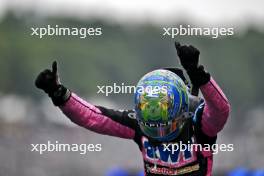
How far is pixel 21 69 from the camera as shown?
3981cm

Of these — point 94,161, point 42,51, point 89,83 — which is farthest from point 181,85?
point 42,51

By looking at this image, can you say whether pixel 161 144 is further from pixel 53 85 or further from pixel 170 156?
pixel 53 85

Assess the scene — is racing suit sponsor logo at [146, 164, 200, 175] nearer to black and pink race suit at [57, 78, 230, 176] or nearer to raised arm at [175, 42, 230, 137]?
black and pink race suit at [57, 78, 230, 176]

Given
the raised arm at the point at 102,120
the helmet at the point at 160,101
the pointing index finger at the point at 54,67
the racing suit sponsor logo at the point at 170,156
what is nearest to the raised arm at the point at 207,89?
the helmet at the point at 160,101

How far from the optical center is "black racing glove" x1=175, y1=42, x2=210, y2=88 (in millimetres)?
5180

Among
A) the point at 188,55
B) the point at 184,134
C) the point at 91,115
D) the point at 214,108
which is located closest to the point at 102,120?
the point at 91,115

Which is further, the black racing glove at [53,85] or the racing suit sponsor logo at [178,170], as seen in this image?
the racing suit sponsor logo at [178,170]

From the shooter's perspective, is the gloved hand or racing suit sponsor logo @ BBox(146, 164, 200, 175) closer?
the gloved hand

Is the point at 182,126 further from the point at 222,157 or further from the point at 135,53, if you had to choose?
the point at 135,53

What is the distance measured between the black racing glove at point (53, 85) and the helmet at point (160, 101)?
496 millimetres

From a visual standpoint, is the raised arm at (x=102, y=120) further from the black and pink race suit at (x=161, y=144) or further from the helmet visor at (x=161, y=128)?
the helmet visor at (x=161, y=128)

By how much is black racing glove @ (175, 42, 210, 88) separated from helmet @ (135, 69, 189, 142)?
0.79 feet

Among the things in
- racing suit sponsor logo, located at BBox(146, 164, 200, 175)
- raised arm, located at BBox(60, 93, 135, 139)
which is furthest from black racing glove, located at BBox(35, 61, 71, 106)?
racing suit sponsor logo, located at BBox(146, 164, 200, 175)

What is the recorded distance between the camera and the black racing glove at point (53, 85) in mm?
5496
